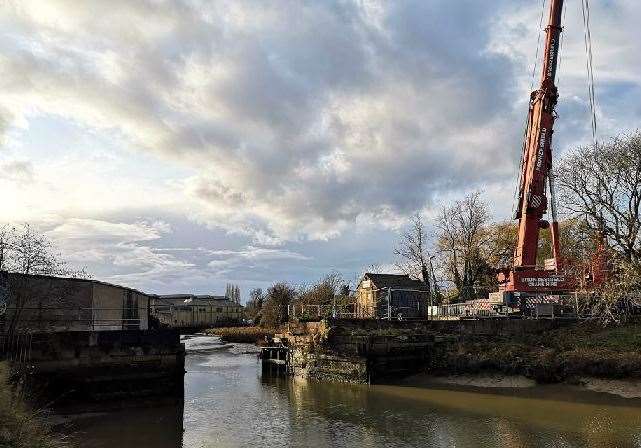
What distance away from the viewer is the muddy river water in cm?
1928

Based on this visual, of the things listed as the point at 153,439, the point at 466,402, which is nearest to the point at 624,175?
the point at 466,402

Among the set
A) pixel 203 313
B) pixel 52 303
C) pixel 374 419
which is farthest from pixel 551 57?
pixel 203 313

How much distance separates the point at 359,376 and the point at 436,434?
39.2 ft

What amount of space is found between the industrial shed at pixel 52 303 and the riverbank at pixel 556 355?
19.9 metres

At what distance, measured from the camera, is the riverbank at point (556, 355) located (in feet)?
91.2

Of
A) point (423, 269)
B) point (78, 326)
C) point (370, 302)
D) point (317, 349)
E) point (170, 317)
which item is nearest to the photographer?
point (78, 326)

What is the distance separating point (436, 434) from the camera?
784 inches

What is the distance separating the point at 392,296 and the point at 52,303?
27.8 meters

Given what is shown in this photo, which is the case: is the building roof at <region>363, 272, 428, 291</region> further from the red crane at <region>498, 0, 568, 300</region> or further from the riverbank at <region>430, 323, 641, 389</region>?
the riverbank at <region>430, 323, 641, 389</region>

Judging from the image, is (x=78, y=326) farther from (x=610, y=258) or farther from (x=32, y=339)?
(x=610, y=258)

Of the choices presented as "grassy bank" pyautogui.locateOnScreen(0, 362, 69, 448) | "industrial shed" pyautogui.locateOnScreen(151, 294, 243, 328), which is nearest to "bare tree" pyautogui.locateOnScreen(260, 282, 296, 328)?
"industrial shed" pyautogui.locateOnScreen(151, 294, 243, 328)

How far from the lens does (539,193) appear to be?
34.8 meters

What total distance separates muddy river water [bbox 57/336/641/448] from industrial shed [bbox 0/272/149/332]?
6127mm

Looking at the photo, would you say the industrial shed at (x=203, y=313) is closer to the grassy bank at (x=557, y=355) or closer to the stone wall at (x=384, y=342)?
the stone wall at (x=384, y=342)
